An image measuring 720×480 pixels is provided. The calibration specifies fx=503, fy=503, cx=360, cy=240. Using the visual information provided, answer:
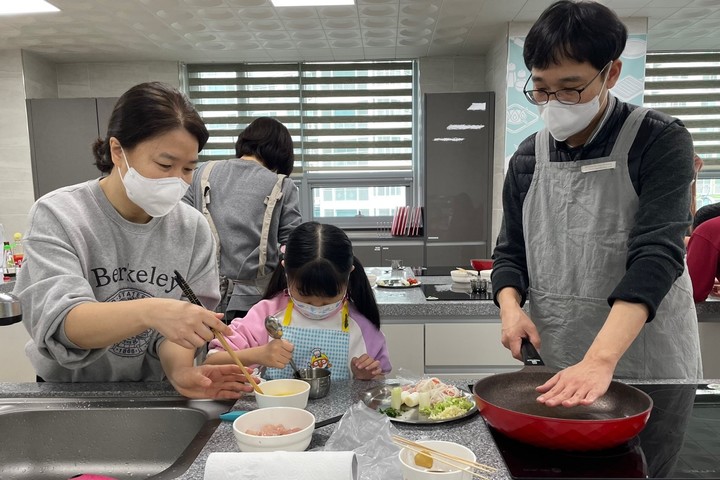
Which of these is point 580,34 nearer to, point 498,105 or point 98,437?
point 98,437

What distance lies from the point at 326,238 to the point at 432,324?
120 centimetres

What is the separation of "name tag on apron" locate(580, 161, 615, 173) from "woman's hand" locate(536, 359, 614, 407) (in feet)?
1.77

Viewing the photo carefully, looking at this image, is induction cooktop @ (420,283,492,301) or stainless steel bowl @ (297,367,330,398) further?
induction cooktop @ (420,283,492,301)

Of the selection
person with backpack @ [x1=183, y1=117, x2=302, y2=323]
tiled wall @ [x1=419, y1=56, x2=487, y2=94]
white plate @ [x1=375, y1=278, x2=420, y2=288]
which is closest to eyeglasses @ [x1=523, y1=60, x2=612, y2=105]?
person with backpack @ [x1=183, y1=117, x2=302, y2=323]

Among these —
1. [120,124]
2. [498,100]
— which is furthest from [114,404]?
[498,100]

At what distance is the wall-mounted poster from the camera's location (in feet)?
14.3

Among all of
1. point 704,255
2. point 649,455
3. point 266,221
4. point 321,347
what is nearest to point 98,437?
point 321,347

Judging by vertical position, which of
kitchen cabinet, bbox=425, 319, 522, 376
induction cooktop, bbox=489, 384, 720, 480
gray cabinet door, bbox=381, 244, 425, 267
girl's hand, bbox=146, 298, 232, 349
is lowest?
kitchen cabinet, bbox=425, 319, 522, 376

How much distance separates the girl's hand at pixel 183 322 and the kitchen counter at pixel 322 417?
0.20m

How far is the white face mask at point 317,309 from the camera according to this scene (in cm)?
157

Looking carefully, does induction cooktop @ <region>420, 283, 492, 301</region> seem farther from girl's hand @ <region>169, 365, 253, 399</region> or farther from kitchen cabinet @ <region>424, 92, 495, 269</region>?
kitchen cabinet @ <region>424, 92, 495, 269</region>

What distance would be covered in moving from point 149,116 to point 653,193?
118 centimetres

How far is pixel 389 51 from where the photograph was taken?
16.9 feet

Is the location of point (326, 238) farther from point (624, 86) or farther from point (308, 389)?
point (624, 86)
